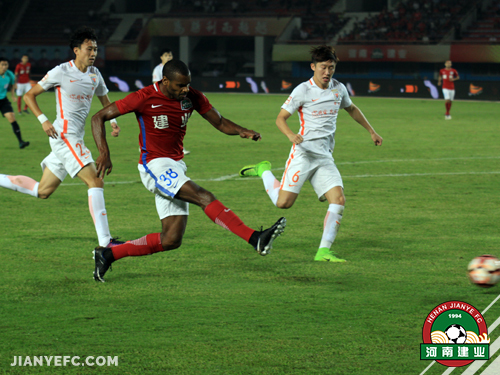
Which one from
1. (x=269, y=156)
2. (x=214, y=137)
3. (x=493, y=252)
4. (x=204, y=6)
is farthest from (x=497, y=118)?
(x=204, y=6)

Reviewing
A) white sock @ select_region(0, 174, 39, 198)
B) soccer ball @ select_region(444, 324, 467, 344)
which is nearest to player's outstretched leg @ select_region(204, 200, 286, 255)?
soccer ball @ select_region(444, 324, 467, 344)

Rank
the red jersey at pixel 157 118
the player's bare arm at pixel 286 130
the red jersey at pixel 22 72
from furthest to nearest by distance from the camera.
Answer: the red jersey at pixel 22 72, the player's bare arm at pixel 286 130, the red jersey at pixel 157 118

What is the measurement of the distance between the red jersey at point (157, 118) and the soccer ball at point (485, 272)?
2.58 metres

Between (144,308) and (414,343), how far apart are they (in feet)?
6.51

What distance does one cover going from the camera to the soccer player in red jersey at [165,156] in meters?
5.58

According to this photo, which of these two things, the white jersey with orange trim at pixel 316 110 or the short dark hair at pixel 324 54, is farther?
the white jersey with orange trim at pixel 316 110

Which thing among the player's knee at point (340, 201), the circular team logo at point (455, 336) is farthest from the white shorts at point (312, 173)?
the circular team logo at point (455, 336)

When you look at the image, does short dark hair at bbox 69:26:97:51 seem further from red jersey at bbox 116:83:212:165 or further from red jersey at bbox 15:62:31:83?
red jersey at bbox 15:62:31:83

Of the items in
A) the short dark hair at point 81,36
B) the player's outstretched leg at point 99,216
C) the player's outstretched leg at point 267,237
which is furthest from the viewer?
the short dark hair at point 81,36

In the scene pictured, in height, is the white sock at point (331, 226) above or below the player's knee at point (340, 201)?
below

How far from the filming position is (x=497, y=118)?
2495cm

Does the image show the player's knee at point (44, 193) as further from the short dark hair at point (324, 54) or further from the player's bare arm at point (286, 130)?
the short dark hair at point (324, 54)

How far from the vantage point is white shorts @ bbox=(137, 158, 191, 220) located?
18.5 ft

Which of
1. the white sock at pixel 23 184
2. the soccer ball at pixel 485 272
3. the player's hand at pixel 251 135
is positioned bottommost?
the soccer ball at pixel 485 272
